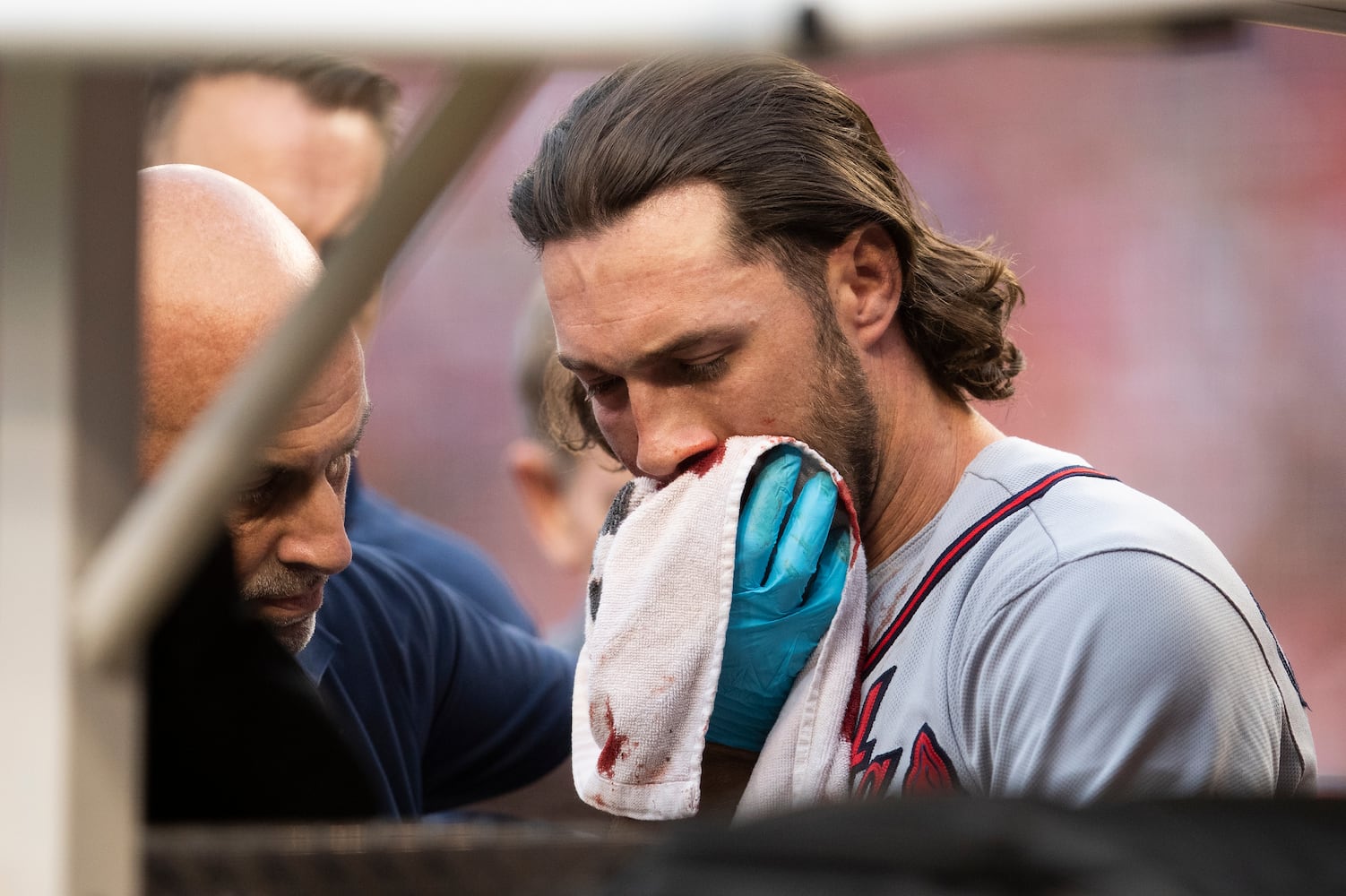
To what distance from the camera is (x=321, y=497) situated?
178 cm

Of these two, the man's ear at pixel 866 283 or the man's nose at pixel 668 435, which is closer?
the man's nose at pixel 668 435

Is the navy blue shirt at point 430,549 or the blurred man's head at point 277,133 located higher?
the blurred man's head at point 277,133

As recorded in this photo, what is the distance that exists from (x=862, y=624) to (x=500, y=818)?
1207 millimetres

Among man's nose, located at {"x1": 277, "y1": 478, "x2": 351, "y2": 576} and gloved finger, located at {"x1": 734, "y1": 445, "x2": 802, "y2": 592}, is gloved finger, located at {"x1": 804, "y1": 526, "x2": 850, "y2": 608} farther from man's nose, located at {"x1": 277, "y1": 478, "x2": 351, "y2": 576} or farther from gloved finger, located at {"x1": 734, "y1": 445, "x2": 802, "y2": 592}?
man's nose, located at {"x1": 277, "y1": 478, "x2": 351, "y2": 576}

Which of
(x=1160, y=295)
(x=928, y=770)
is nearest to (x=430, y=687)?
(x=928, y=770)

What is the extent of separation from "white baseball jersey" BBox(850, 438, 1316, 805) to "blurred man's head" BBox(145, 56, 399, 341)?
1523mm

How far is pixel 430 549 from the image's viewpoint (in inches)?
104

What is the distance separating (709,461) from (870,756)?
399 mm

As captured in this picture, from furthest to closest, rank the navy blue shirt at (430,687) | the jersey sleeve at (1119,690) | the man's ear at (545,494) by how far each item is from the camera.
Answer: the man's ear at (545,494)
the navy blue shirt at (430,687)
the jersey sleeve at (1119,690)

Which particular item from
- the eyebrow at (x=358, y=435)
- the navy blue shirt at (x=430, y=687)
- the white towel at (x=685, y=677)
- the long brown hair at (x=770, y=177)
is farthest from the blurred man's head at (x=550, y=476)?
the white towel at (x=685, y=677)

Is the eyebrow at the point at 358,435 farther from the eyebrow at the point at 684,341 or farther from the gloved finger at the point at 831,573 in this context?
the gloved finger at the point at 831,573

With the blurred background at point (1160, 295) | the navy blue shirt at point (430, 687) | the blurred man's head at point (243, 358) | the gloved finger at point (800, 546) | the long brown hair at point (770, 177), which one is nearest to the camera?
the gloved finger at point (800, 546)

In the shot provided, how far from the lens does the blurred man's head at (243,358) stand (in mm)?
1622

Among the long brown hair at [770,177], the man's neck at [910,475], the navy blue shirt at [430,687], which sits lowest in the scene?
the navy blue shirt at [430,687]
